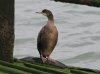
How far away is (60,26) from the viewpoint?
1447 cm

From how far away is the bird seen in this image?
5.10 metres

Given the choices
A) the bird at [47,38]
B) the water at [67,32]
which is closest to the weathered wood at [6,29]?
the bird at [47,38]

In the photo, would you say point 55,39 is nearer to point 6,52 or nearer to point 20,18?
point 6,52

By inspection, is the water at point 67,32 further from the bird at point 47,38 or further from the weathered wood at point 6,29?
the weathered wood at point 6,29

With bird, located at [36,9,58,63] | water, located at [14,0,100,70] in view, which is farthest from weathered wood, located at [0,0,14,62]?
water, located at [14,0,100,70]

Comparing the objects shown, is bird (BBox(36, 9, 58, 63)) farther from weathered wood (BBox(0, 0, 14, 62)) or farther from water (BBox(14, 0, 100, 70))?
water (BBox(14, 0, 100, 70))

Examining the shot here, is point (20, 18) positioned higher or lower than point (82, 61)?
lower

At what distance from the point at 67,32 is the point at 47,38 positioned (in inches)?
322

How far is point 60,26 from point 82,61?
14.5ft

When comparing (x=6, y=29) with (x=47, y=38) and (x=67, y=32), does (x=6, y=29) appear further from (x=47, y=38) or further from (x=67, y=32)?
(x=67, y=32)

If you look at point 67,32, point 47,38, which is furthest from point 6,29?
point 67,32

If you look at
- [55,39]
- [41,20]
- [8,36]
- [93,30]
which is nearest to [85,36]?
[93,30]

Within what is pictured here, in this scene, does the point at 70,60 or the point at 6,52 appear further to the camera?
the point at 70,60

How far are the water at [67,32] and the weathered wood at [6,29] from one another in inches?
172
